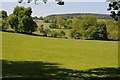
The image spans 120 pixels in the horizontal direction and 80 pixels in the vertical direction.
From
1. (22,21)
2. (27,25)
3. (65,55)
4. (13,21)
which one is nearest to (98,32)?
(27,25)

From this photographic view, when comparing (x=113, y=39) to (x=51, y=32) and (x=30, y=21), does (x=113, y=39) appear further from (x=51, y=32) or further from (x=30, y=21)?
(x=30, y=21)

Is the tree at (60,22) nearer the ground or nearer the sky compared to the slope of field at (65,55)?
nearer the sky

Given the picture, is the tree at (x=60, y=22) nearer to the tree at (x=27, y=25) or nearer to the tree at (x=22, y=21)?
the tree at (x=22, y=21)

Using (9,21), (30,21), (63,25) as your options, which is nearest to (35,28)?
(30,21)

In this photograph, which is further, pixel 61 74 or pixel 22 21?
pixel 22 21

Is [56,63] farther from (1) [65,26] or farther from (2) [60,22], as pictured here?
(2) [60,22]

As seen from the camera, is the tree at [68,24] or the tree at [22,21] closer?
the tree at [22,21]

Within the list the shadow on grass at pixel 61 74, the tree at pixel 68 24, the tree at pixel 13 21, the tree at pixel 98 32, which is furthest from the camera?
the tree at pixel 68 24

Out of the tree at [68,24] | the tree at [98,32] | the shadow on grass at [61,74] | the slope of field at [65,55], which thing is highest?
the tree at [68,24]

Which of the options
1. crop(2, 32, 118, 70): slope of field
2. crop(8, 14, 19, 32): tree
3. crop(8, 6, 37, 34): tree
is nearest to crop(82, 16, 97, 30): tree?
crop(8, 6, 37, 34): tree

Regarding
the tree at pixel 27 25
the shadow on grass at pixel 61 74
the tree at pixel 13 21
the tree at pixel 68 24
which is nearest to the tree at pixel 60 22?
the tree at pixel 68 24

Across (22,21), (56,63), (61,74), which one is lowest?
(56,63)

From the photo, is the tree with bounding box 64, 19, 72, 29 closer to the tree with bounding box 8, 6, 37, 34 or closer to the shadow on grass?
the tree with bounding box 8, 6, 37, 34

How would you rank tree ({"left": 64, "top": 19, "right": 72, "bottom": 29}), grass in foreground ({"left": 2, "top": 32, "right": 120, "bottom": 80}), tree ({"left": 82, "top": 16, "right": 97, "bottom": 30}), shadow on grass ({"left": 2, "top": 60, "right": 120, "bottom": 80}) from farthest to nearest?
tree ({"left": 64, "top": 19, "right": 72, "bottom": 29}) → tree ({"left": 82, "top": 16, "right": 97, "bottom": 30}) → grass in foreground ({"left": 2, "top": 32, "right": 120, "bottom": 80}) → shadow on grass ({"left": 2, "top": 60, "right": 120, "bottom": 80})
